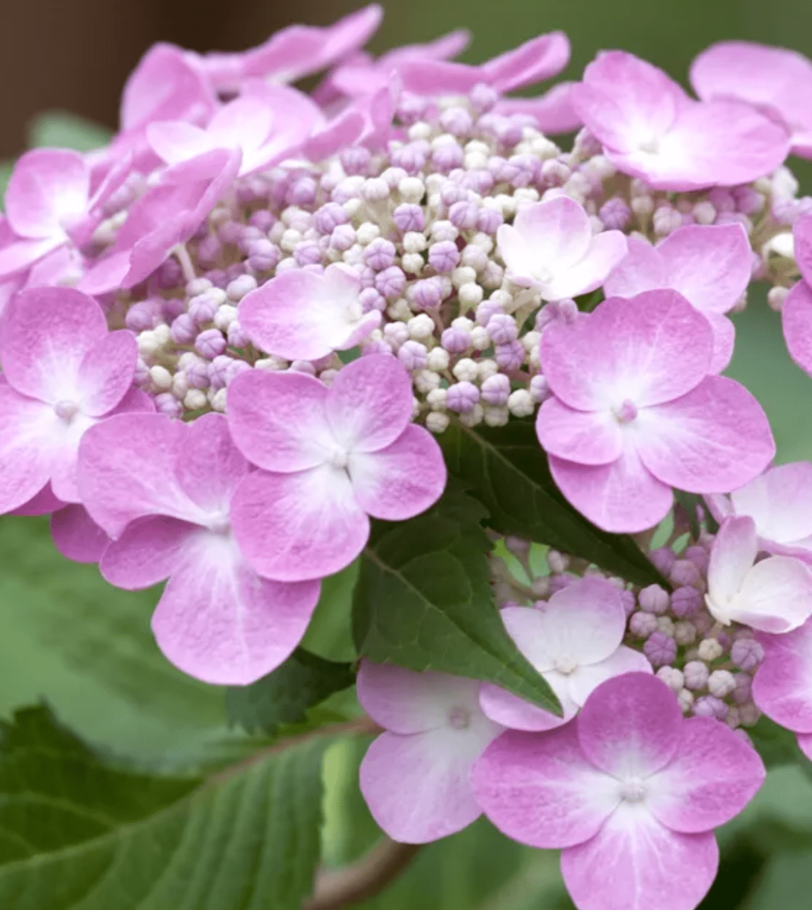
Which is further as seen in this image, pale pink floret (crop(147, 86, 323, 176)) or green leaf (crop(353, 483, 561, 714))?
pale pink floret (crop(147, 86, 323, 176))

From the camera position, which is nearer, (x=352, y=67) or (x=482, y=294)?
(x=482, y=294)

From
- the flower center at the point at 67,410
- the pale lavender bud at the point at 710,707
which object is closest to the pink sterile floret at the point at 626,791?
the pale lavender bud at the point at 710,707

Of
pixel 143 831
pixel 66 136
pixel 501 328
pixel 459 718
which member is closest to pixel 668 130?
pixel 501 328

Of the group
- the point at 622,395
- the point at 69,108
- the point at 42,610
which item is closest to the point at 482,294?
the point at 622,395

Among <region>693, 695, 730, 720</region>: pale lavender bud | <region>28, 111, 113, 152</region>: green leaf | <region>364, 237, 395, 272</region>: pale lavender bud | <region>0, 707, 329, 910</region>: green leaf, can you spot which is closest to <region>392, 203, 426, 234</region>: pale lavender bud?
<region>364, 237, 395, 272</region>: pale lavender bud

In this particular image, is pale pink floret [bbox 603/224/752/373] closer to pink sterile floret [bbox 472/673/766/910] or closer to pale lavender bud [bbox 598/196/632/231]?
pale lavender bud [bbox 598/196/632/231]

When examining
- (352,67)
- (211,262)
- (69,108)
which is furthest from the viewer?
(69,108)

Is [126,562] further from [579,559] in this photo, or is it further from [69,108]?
[69,108]
